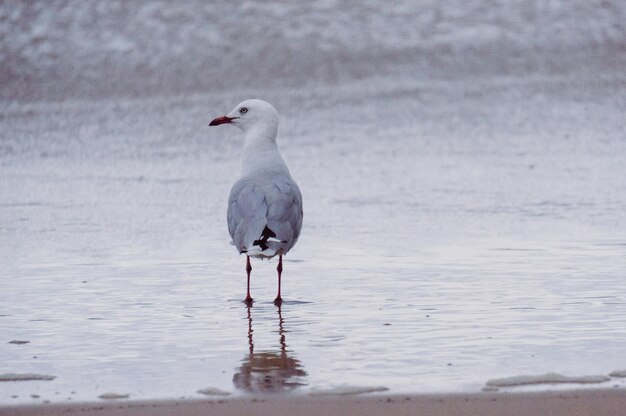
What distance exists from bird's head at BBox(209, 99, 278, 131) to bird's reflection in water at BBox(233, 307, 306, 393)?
2.13 metres

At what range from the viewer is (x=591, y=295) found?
5785mm

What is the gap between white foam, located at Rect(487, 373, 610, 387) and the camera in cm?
422

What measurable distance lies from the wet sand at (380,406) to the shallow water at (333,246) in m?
0.14

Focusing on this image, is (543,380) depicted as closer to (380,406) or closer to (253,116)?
(380,406)

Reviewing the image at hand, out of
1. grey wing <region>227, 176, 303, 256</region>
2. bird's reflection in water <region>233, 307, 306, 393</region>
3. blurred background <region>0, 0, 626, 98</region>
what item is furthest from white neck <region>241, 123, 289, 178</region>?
blurred background <region>0, 0, 626, 98</region>

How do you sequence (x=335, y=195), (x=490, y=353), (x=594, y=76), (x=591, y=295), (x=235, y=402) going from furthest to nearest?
(x=594, y=76), (x=335, y=195), (x=591, y=295), (x=490, y=353), (x=235, y=402)

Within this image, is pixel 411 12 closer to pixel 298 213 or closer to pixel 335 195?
pixel 335 195

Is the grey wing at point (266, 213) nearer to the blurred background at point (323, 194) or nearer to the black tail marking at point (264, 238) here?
the black tail marking at point (264, 238)

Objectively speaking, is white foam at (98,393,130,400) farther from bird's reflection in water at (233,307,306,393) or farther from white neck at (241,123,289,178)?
white neck at (241,123,289,178)

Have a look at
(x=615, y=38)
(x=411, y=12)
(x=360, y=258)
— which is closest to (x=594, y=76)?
(x=615, y=38)

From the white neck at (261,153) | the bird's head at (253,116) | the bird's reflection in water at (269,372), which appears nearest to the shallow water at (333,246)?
the bird's reflection in water at (269,372)

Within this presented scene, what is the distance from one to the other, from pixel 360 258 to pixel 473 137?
16.4 ft

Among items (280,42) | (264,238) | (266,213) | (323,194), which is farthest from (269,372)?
(280,42)

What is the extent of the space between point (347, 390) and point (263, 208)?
2.01 metres
